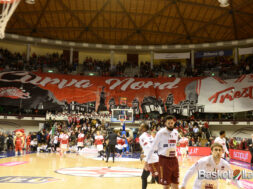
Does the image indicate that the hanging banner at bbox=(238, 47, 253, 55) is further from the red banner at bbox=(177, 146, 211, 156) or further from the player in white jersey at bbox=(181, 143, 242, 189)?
the player in white jersey at bbox=(181, 143, 242, 189)

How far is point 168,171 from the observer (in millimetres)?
6047

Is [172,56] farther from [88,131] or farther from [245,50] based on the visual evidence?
[88,131]

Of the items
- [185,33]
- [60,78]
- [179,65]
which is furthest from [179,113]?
[60,78]

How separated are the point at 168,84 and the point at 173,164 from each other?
28.4m

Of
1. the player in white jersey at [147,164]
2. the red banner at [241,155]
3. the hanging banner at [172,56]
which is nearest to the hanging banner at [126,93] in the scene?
the hanging banner at [172,56]

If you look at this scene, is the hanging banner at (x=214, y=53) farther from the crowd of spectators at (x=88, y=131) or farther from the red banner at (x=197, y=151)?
the red banner at (x=197, y=151)

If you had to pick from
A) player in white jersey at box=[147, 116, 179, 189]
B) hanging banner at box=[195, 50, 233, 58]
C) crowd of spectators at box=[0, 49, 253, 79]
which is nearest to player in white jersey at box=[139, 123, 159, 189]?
player in white jersey at box=[147, 116, 179, 189]

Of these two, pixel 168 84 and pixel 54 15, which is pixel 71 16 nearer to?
pixel 54 15

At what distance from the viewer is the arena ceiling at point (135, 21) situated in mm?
30141

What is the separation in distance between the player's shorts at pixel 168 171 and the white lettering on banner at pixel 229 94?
2661 centimetres

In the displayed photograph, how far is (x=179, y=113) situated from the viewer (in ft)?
105

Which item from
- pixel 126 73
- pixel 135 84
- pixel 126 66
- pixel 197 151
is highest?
pixel 126 66

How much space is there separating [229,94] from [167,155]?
89.5ft

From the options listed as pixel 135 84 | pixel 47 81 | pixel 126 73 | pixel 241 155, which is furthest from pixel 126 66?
pixel 241 155
